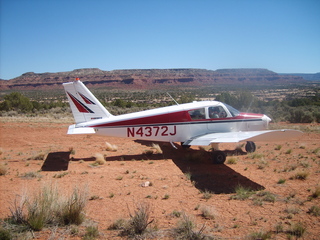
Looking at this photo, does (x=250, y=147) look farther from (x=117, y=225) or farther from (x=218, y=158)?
(x=117, y=225)

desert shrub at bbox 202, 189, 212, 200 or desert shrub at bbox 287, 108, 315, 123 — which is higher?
desert shrub at bbox 287, 108, 315, 123

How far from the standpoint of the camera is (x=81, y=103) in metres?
11.1

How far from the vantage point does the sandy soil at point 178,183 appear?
201 inches

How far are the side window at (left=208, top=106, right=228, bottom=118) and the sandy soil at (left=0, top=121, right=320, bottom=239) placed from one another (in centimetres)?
181

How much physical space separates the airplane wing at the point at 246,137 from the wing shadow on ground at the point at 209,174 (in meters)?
0.85

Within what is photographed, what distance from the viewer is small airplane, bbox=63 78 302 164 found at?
10.6 m

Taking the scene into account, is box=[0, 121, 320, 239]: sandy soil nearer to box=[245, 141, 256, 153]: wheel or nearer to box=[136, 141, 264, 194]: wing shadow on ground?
box=[136, 141, 264, 194]: wing shadow on ground

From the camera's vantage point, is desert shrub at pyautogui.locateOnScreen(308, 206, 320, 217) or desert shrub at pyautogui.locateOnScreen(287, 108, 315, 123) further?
desert shrub at pyautogui.locateOnScreen(287, 108, 315, 123)

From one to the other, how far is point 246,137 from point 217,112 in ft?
8.36

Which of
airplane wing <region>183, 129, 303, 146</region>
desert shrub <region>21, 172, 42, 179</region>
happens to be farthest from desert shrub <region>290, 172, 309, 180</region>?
desert shrub <region>21, 172, 42, 179</region>

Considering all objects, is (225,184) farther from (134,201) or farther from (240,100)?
(240,100)

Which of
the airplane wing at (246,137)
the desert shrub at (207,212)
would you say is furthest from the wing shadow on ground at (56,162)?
the desert shrub at (207,212)

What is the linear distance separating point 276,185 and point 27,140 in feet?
44.4

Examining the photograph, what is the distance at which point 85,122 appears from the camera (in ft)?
36.2
